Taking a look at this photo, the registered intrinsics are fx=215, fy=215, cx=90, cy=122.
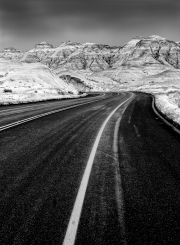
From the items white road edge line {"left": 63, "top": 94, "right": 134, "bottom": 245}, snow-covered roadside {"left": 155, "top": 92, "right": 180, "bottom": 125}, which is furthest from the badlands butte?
white road edge line {"left": 63, "top": 94, "right": 134, "bottom": 245}

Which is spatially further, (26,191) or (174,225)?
(26,191)

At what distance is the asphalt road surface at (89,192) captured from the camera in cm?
273

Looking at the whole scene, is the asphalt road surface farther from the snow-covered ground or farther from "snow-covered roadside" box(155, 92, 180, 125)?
the snow-covered ground

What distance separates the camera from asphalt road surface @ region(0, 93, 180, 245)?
273 centimetres

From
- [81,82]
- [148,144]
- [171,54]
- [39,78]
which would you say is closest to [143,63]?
[171,54]

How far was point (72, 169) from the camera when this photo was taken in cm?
473

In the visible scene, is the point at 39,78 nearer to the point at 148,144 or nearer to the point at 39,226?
the point at 148,144

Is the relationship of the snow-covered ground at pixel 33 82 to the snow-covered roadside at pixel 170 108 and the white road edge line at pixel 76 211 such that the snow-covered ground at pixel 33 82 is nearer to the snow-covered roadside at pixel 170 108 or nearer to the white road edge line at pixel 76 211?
the snow-covered roadside at pixel 170 108

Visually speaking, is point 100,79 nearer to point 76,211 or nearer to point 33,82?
point 33,82

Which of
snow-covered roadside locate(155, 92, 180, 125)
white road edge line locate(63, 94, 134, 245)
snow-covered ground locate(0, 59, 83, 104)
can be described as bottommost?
white road edge line locate(63, 94, 134, 245)

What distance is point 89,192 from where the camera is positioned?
375cm

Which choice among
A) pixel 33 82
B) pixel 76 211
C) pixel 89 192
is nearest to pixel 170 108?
pixel 89 192

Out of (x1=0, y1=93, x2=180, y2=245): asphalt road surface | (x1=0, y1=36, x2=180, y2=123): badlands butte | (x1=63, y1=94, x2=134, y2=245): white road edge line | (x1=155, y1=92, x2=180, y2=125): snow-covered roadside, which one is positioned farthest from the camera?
(x1=0, y1=36, x2=180, y2=123): badlands butte

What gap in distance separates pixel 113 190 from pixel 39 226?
1467 mm
